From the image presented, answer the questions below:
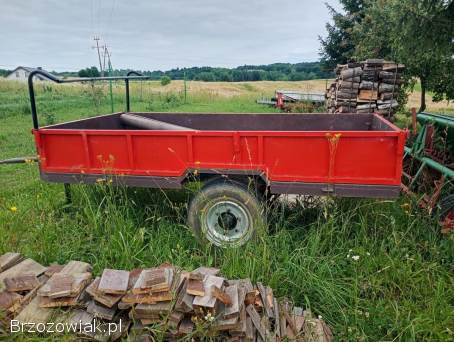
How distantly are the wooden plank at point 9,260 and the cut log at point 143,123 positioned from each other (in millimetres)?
2285

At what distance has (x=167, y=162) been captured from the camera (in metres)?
3.60

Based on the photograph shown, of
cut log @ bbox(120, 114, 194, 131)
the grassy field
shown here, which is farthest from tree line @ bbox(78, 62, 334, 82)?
the grassy field

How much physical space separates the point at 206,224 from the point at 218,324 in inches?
55.9

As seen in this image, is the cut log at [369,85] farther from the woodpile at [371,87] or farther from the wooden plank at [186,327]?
the wooden plank at [186,327]

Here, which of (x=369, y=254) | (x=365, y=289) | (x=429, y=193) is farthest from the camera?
(x=429, y=193)

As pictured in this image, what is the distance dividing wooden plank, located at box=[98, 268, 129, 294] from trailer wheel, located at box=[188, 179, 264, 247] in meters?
1.10

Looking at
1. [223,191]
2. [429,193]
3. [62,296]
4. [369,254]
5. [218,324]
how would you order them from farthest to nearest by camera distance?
[429,193] → [223,191] → [369,254] → [62,296] → [218,324]

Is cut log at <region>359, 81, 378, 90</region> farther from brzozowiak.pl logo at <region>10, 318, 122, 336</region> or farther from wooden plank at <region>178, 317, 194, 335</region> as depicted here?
brzozowiak.pl logo at <region>10, 318, 122, 336</region>

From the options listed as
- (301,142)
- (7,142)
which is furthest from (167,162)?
(7,142)

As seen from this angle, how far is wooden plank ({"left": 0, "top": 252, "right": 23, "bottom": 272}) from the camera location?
291 centimetres

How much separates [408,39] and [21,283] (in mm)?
7041

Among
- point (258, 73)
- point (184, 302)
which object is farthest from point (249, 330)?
point (258, 73)

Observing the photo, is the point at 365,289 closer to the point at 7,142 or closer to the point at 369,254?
the point at 369,254

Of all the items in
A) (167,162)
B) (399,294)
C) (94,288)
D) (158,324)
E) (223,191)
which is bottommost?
(399,294)
